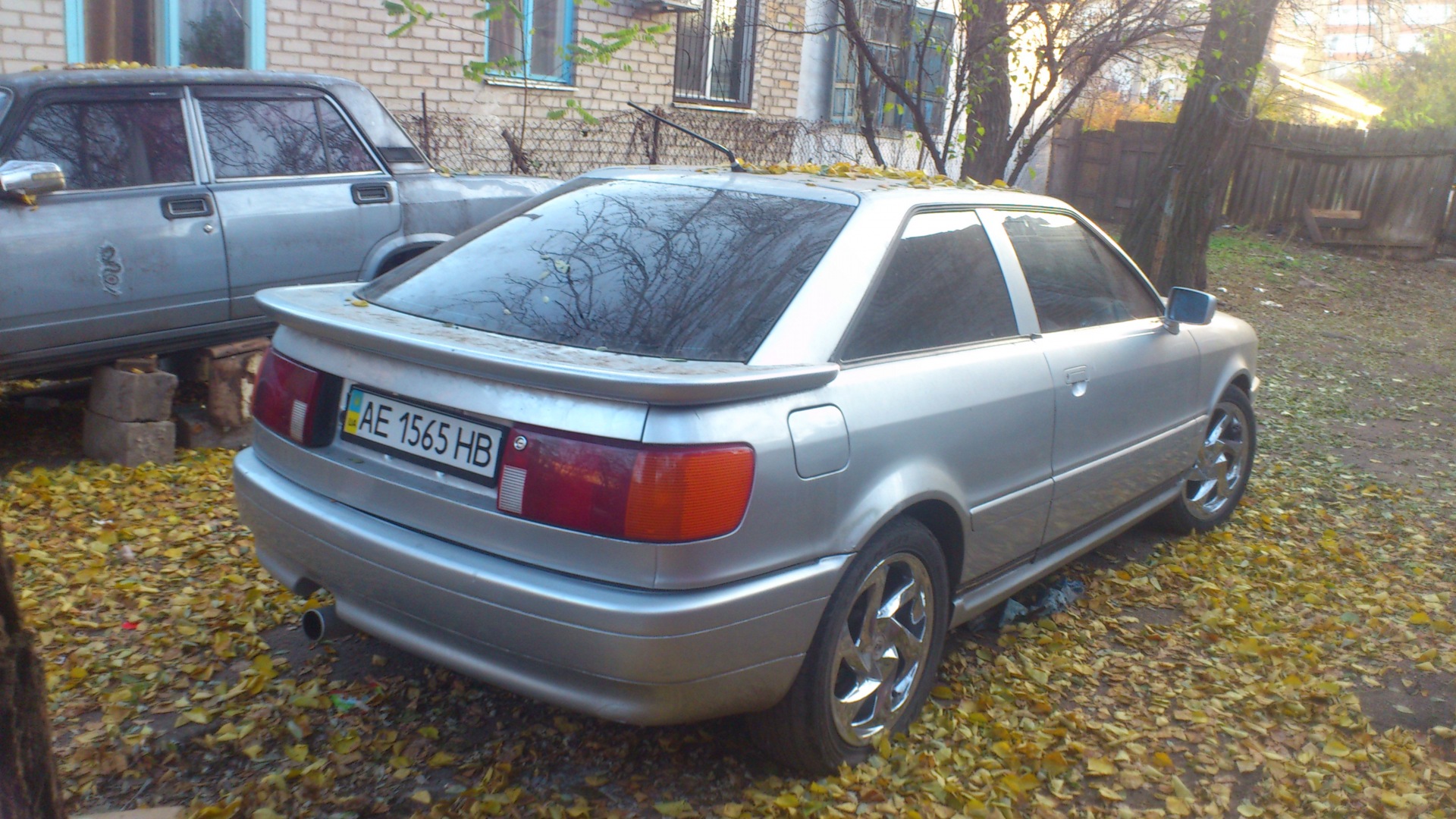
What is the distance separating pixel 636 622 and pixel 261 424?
55.8 inches

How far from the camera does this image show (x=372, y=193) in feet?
20.5

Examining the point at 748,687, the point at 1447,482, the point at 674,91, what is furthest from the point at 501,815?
the point at 674,91

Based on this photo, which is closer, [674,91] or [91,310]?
[91,310]

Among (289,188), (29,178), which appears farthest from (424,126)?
(29,178)

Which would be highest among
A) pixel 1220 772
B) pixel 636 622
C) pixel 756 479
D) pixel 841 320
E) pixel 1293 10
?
pixel 1293 10

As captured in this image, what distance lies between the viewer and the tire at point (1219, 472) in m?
5.38

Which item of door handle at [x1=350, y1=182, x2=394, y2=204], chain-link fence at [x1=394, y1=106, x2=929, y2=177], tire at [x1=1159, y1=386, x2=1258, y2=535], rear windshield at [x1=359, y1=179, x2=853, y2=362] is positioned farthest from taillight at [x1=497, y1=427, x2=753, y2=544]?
chain-link fence at [x1=394, y1=106, x2=929, y2=177]

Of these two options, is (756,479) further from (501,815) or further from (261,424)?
(261,424)

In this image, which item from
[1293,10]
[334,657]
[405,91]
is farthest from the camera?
[405,91]

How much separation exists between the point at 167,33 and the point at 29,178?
16.7ft

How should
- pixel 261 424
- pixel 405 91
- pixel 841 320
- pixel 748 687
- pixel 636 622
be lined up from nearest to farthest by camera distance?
pixel 636 622 → pixel 748 687 → pixel 841 320 → pixel 261 424 → pixel 405 91

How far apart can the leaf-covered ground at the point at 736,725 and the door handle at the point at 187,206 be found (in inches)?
47.5

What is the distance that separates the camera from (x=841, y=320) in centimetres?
302

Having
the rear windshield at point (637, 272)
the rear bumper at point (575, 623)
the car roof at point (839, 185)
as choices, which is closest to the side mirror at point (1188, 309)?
the car roof at point (839, 185)
